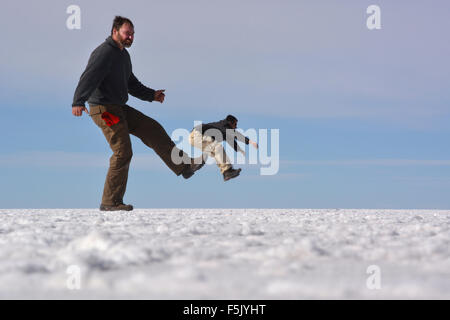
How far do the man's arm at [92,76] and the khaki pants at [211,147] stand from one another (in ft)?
6.63

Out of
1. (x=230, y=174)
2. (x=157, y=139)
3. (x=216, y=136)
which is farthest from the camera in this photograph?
(x=216, y=136)

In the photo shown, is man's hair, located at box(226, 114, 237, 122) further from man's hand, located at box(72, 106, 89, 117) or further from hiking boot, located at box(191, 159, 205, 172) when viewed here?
man's hand, located at box(72, 106, 89, 117)

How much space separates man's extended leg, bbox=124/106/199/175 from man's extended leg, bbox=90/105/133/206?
11.5 inches

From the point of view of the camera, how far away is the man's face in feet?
18.2

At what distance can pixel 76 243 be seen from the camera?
89.9 inches

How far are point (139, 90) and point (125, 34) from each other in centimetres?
96

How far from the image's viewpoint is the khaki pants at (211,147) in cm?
695

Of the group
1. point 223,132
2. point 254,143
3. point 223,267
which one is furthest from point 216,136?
point 223,267

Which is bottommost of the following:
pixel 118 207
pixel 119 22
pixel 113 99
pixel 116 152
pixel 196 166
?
pixel 118 207

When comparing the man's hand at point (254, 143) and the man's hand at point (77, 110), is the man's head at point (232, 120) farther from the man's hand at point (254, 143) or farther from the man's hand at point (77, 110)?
the man's hand at point (77, 110)

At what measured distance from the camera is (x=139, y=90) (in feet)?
20.7

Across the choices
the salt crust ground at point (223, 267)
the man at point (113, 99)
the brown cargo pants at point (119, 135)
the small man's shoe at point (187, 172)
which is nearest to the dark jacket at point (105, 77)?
the man at point (113, 99)

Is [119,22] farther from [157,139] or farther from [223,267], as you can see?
[223,267]
